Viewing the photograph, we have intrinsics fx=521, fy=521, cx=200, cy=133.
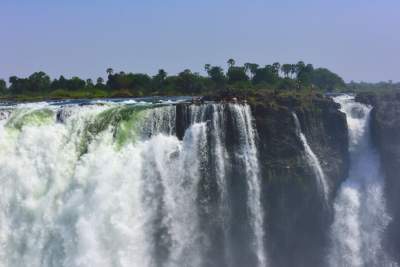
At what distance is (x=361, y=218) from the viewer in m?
19.1

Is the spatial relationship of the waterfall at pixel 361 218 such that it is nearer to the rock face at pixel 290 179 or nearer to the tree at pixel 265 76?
the rock face at pixel 290 179

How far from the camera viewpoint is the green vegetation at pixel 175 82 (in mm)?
39469

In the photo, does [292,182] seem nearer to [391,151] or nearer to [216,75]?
[391,151]

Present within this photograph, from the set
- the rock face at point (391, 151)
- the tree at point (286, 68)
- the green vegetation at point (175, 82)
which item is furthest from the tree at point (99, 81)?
the rock face at point (391, 151)

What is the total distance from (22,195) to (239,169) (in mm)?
7453

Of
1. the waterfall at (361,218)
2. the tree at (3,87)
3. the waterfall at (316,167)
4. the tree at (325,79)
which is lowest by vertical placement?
the waterfall at (361,218)

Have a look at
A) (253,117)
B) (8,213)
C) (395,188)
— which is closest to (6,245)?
(8,213)

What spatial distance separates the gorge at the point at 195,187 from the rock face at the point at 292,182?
0.04 metres

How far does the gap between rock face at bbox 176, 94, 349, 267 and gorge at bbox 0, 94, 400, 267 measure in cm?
4

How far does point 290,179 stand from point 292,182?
0.14 metres

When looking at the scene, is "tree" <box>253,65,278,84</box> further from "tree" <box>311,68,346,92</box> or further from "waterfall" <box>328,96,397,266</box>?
"waterfall" <box>328,96,397,266</box>

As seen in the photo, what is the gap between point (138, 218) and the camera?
17.5 meters

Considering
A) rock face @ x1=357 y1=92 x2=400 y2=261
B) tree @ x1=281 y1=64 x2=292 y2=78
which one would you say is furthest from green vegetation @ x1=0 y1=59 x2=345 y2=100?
rock face @ x1=357 y1=92 x2=400 y2=261

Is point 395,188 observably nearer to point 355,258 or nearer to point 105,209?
point 355,258
